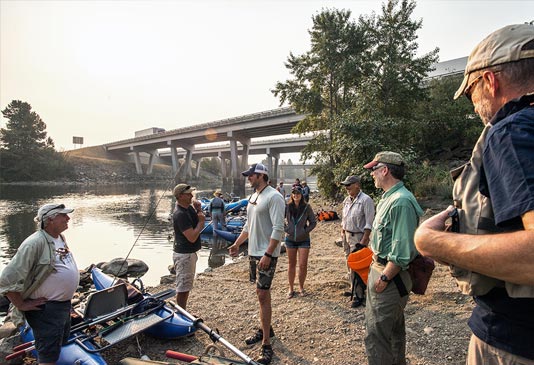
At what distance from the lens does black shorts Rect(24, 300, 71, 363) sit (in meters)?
3.26

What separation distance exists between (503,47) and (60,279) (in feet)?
13.8

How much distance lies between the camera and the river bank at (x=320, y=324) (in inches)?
158

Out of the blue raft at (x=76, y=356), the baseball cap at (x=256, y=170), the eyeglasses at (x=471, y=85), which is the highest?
the eyeglasses at (x=471, y=85)

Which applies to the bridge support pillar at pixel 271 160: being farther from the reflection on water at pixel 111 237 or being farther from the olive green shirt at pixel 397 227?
the olive green shirt at pixel 397 227

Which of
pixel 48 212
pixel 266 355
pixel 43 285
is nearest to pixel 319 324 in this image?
pixel 266 355

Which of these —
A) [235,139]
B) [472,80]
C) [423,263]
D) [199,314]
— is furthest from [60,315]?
[235,139]

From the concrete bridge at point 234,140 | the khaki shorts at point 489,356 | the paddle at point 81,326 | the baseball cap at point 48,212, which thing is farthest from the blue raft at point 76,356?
the concrete bridge at point 234,140

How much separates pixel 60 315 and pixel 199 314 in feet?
9.08

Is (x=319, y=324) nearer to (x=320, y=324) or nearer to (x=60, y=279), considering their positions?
(x=320, y=324)

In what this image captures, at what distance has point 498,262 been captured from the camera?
1.03 metres

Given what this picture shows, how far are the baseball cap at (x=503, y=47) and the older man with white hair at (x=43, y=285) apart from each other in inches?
159

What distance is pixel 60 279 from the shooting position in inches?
134

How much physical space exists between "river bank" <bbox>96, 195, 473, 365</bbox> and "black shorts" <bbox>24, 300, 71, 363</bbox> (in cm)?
118

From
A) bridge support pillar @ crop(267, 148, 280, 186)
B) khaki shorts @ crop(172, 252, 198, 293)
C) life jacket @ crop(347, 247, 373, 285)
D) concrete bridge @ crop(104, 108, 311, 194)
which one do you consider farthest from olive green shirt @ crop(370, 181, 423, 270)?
bridge support pillar @ crop(267, 148, 280, 186)
